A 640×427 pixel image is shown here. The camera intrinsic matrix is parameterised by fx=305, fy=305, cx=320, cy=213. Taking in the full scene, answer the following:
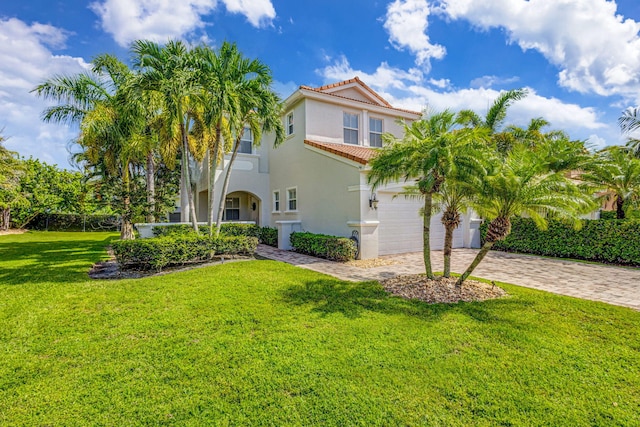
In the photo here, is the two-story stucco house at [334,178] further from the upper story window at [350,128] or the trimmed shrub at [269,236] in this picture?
the trimmed shrub at [269,236]

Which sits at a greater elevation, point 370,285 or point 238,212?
point 238,212

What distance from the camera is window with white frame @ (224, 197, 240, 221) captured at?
72.3ft

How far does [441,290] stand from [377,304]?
189 cm

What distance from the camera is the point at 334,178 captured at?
44.3ft

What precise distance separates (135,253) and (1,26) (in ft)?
28.9

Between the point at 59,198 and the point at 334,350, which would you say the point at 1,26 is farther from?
the point at 59,198

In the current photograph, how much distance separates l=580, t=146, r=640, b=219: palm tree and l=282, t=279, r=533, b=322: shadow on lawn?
1024 cm

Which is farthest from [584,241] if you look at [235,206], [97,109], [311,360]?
[97,109]

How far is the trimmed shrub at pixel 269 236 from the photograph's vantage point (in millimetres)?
16547

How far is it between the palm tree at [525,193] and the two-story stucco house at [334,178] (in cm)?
540

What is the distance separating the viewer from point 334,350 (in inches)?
177

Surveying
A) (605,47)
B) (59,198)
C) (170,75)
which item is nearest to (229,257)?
(170,75)

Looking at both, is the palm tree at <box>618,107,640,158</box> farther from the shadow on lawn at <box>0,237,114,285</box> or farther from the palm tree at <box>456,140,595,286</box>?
the shadow on lawn at <box>0,237,114,285</box>

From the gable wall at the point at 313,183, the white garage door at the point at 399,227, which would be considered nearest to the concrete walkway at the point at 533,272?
the white garage door at the point at 399,227
